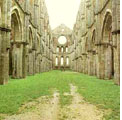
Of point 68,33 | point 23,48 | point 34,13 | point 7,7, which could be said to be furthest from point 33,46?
point 68,33

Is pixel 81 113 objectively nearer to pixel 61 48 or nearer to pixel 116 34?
pixel 116 34

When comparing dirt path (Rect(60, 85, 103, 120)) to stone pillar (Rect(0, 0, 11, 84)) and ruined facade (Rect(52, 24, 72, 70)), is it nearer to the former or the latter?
stone pillar (Rect(0, 0, 11, 84))

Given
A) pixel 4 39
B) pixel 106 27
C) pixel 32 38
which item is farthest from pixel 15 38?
pixel 106 27

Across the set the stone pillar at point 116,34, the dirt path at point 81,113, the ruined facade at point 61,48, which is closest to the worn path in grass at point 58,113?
the dirt path at point 81,113

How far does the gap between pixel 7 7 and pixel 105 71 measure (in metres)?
11.8

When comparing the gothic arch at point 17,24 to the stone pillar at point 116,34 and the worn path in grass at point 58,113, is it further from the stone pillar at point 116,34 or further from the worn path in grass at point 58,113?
the worn path in grass at point 58,113

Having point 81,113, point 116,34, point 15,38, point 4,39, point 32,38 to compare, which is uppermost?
point 32,38

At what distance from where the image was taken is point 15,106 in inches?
268

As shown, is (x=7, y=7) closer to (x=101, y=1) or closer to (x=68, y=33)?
(x=101, y=1)

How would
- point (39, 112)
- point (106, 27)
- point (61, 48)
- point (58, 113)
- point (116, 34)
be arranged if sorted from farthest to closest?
point (61, 48), point (106, 27), point (116, 34), point (39, 112), point (58, 113)

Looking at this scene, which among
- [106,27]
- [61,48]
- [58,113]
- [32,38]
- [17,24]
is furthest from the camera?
[61,48]

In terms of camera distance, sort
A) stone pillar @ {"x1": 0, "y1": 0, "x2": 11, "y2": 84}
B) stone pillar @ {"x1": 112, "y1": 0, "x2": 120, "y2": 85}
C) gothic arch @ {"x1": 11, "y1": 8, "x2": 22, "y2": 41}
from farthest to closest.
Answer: gothic arch @ {"x1": 11, "y1": 8, "x2": 22, "y2": 41}, stone pillar @ {"x1": 0, "y1": 0, "x2": 11, "y2": 84}, stone pillar @ {"x1": 112, "y1": 0, "x2": 120, "y2": 85}

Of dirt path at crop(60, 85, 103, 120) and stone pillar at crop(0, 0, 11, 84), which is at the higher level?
stone pillar at crop(0, 0, 11, 84)

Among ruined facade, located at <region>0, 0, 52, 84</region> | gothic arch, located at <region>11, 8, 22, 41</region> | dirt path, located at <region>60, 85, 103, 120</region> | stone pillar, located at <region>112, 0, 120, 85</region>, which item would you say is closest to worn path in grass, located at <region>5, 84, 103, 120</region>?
dirt path, located at <region>60, 85, 103, 120</region>
